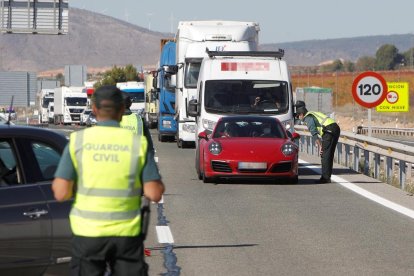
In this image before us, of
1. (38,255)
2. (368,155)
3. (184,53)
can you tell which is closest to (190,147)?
(184,53)

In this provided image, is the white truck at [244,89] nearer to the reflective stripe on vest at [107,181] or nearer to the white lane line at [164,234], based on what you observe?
the white lane line at [164,234]

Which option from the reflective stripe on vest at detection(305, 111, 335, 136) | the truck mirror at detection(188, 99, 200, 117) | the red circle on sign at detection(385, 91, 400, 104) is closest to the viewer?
the reflective stripe on vest at detection(305, 111, 335, 136)

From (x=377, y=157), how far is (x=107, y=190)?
57.8ft

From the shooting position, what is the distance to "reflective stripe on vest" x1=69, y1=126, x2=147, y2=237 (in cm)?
680

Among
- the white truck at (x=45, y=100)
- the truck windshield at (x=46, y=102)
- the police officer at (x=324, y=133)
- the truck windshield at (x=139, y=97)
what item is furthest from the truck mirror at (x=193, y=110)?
the truck windshield at (x=46, y=102)

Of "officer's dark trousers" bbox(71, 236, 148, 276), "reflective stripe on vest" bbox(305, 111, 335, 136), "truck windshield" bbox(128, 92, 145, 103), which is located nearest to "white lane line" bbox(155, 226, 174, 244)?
"officer's dark trousers" bbox(71, 236, 148, 276)

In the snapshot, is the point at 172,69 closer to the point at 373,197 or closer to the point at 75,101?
the point at 373,197

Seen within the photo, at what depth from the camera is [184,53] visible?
117 feet

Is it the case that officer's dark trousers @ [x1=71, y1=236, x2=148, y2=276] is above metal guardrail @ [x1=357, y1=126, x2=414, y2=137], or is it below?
above

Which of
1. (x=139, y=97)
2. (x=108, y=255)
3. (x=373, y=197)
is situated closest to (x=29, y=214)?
(x=108, y=255)

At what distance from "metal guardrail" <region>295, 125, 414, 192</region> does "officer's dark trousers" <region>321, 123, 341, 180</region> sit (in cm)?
102

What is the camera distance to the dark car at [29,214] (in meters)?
8.66

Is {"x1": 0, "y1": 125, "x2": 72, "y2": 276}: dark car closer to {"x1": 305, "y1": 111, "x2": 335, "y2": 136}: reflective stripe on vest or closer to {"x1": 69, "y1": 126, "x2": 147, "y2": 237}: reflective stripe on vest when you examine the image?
{"x1": 69, "y1": 126, "x2": 147, "y2": 237}: reflective stripe on vest

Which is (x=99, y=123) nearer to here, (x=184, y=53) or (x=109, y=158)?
(x=109, y=158)
